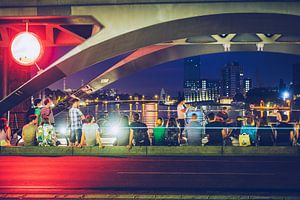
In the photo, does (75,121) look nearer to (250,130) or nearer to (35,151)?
(35,151)

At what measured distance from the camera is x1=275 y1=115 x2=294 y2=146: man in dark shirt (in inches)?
525

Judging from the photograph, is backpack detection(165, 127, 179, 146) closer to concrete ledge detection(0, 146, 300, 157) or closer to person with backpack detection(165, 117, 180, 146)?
person with backpack detection(165, 117, 180, 146)

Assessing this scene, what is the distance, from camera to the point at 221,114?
14.3 m

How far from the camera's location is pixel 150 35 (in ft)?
70.9

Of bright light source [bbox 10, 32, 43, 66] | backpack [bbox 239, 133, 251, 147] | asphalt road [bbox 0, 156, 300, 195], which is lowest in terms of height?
asphalt road [bbox 0, 156, 300, 195]

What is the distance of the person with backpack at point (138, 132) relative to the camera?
43.4ft

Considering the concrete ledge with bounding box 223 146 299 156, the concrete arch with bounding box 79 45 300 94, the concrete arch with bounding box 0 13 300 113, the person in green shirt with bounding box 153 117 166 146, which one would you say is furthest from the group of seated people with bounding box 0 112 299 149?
the concrete arch with bounding box 79 45 300 94

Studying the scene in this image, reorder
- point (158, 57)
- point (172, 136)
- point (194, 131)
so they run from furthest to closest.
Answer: point (158, 57) → point (172, 136) → point (194, 131)

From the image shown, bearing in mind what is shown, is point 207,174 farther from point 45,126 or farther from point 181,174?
point 45,126

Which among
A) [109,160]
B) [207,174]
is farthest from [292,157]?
[109,160]

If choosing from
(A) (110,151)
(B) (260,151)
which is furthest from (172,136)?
(B) (260,151)

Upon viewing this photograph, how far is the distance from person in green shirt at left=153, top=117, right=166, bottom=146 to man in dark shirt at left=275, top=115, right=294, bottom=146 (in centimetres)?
355

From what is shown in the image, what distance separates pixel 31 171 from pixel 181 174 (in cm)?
342

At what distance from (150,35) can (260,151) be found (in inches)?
396
